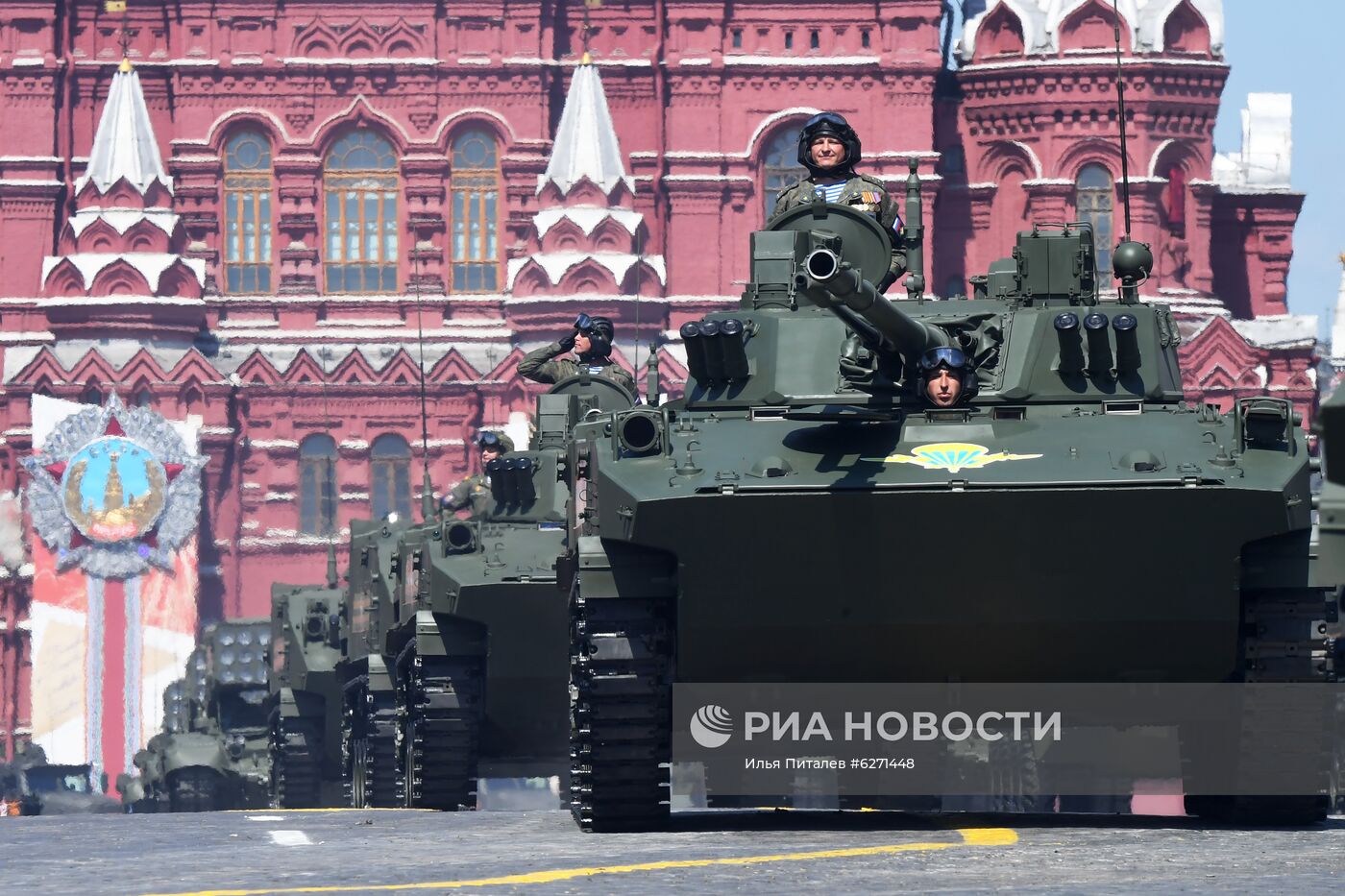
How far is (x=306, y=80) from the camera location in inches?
2687

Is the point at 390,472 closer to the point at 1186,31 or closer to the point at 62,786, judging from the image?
the point at 62,786

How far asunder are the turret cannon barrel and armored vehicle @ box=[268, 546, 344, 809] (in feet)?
70.1

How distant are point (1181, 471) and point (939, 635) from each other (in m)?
1.54

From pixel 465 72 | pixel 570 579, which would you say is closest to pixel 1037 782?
pixel 570 579

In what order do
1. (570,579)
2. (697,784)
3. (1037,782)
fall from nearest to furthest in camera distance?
(570,579) < (1037,782) < (697,784)

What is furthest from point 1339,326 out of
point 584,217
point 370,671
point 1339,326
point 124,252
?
point 370,671

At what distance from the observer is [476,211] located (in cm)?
6875

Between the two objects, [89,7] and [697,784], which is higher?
[89,7]

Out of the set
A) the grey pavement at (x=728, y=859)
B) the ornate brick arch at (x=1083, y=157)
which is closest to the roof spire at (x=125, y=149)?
the ornate brick arch at (x=1083, y=157)

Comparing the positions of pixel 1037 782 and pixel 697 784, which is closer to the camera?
pixel 1037 782

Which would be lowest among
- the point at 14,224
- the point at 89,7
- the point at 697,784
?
the point at 697,784

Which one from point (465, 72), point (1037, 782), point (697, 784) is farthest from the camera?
point (465, 72)

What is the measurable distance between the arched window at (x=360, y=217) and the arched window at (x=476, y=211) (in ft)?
4.36

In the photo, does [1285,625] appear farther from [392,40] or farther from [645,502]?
[392,40]
